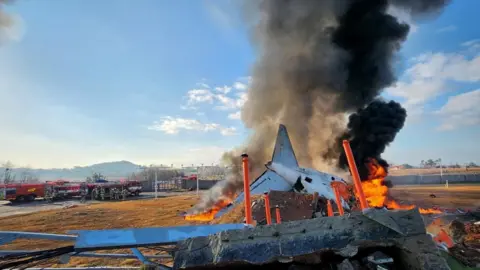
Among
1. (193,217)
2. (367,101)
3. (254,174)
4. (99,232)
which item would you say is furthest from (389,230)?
(367,101)

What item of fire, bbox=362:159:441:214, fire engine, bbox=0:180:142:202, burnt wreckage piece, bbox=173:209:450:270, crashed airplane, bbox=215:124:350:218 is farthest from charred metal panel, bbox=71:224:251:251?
fire engine, bbox=0:180:142:202

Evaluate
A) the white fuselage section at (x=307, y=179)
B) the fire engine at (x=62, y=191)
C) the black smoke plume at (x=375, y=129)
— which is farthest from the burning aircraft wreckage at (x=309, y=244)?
the fire engine at (x=62, y=191)

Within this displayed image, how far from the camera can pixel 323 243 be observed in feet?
10.1

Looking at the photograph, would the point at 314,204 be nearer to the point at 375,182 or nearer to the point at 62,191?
the point at 375,182

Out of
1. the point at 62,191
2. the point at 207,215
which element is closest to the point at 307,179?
the point at 207,215

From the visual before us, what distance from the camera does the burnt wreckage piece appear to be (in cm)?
302

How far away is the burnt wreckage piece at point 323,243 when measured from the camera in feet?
9.92

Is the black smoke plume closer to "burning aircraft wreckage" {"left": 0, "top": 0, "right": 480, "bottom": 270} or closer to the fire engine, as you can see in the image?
"burning aircraft wreckage" {"left": 0, "top": 0, "right": 480, "bottom": 270}

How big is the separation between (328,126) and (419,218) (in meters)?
25.6

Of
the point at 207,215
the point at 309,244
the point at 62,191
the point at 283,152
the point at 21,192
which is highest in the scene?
the point at 283,152

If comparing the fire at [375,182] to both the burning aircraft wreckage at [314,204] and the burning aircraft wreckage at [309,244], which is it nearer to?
the burning aircraft wreckage at [314,204]

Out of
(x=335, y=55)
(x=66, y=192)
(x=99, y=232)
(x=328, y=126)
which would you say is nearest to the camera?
(x=99, y=232)

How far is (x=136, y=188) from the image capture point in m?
44.8

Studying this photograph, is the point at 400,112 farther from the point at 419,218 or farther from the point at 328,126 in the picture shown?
the point at 419,218
